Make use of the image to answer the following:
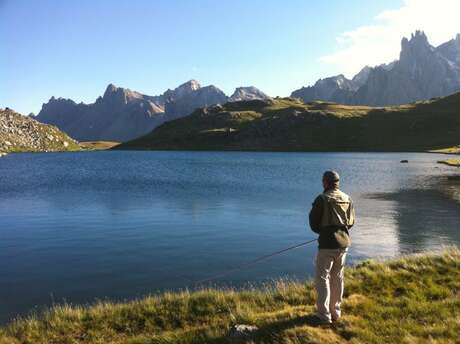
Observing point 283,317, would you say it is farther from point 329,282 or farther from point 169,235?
point 169,235

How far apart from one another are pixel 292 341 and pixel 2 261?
77.2 feet

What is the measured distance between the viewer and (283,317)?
1266 centimetres

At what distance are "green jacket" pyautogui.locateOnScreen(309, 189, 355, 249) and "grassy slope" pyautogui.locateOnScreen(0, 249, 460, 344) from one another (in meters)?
2.39

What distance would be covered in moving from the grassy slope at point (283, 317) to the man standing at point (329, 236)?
708mm

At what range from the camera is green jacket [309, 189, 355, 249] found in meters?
11.7

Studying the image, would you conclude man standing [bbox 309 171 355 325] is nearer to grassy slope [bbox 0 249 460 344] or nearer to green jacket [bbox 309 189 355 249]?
green jacket [bbox 309 189 355 249]

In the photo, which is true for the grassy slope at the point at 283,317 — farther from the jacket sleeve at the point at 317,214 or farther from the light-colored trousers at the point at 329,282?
the jacket sleeve at the point at 317,214

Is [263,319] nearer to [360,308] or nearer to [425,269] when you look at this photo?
[360,308]

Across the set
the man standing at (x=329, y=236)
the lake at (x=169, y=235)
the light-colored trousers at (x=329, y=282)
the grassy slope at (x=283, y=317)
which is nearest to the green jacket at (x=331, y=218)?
the man standing at (x=329, y=236)

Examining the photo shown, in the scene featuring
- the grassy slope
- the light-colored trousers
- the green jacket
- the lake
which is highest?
the green jacket

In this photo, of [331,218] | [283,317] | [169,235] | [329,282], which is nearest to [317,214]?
[331,218]

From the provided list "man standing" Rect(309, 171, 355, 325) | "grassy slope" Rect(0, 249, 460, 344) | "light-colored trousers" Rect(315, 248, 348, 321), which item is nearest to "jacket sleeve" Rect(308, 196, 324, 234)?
"man standing" Rect(309, 171, 355, 325)

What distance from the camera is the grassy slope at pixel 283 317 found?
440 inches

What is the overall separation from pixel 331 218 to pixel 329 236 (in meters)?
0.52
